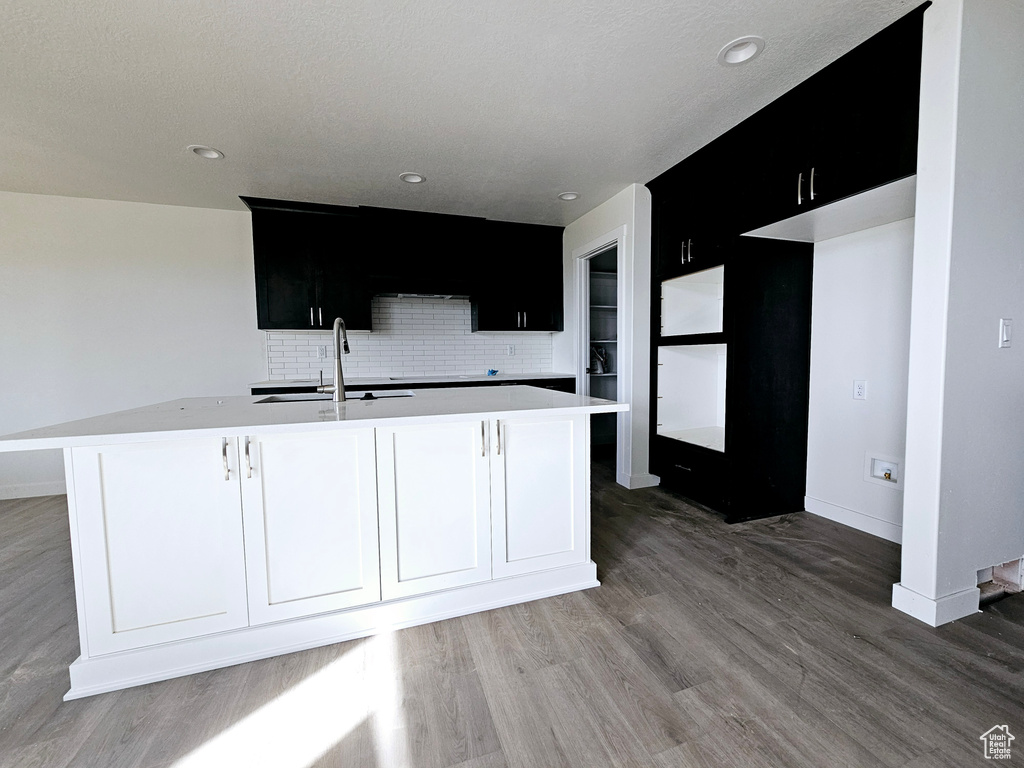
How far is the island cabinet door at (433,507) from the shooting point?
68.7 inches

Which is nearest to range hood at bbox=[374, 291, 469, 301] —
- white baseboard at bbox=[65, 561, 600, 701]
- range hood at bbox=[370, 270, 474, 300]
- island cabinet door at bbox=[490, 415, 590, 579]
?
range hood at bbox=[370, 270, 474, 300]

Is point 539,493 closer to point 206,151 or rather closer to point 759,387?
point 759,387

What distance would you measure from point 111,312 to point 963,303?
222 inches

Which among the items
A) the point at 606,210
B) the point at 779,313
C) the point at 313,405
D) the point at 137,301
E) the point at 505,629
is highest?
the point at 606,210

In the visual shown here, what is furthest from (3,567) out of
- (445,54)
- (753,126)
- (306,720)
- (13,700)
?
(753,126)

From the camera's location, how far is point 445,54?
6.18 ft

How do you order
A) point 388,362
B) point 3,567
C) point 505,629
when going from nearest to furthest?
point 505,629 < point 3,567 < point 388,362

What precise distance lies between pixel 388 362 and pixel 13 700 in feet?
10.7

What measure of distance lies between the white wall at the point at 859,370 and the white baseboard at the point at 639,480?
109cm

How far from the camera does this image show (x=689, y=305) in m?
3.40

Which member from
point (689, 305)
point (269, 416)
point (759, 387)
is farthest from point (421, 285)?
point (759, 387)

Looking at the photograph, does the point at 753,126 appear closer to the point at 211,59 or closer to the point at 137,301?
the point at 211,59

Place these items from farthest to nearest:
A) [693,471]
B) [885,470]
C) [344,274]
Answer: [344,274], [693,471], [885,470]

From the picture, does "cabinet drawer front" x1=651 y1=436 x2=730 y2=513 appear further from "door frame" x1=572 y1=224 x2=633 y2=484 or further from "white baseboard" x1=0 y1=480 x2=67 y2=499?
"white baseboard" x1=0 y1=480 x2=67 y2=499
